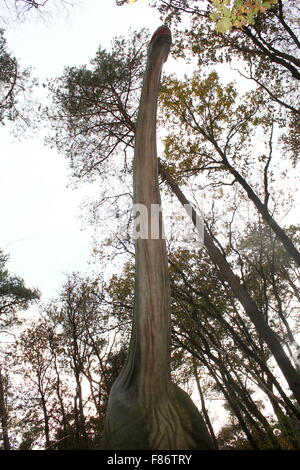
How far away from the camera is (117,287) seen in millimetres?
10578

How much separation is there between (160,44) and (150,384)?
1.93 m

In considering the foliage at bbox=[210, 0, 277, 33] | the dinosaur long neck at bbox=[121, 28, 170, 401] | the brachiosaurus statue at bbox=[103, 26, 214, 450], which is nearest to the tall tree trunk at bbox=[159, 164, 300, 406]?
the foliage at bbox=[210, 0, 277, 33]

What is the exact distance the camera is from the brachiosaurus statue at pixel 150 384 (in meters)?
1.17

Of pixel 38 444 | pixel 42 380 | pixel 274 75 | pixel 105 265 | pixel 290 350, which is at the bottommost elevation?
pixel 38 444

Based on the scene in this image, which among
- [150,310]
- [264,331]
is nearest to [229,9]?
[150,310]

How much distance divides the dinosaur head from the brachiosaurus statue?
0.87 metres

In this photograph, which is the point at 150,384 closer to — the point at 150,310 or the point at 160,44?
the point at 150,310

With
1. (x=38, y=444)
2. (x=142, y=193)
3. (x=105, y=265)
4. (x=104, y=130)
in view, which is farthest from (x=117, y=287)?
(x=38, y=444)

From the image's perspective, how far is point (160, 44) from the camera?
176 cm

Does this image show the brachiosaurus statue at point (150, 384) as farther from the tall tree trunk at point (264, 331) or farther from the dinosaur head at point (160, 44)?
the tall tree trunk at point (264, 331)

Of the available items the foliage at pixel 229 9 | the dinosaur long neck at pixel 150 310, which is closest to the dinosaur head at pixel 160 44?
the dinosaur long neck at pixel 150 310

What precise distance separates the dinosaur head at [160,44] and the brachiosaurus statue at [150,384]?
0.87m
